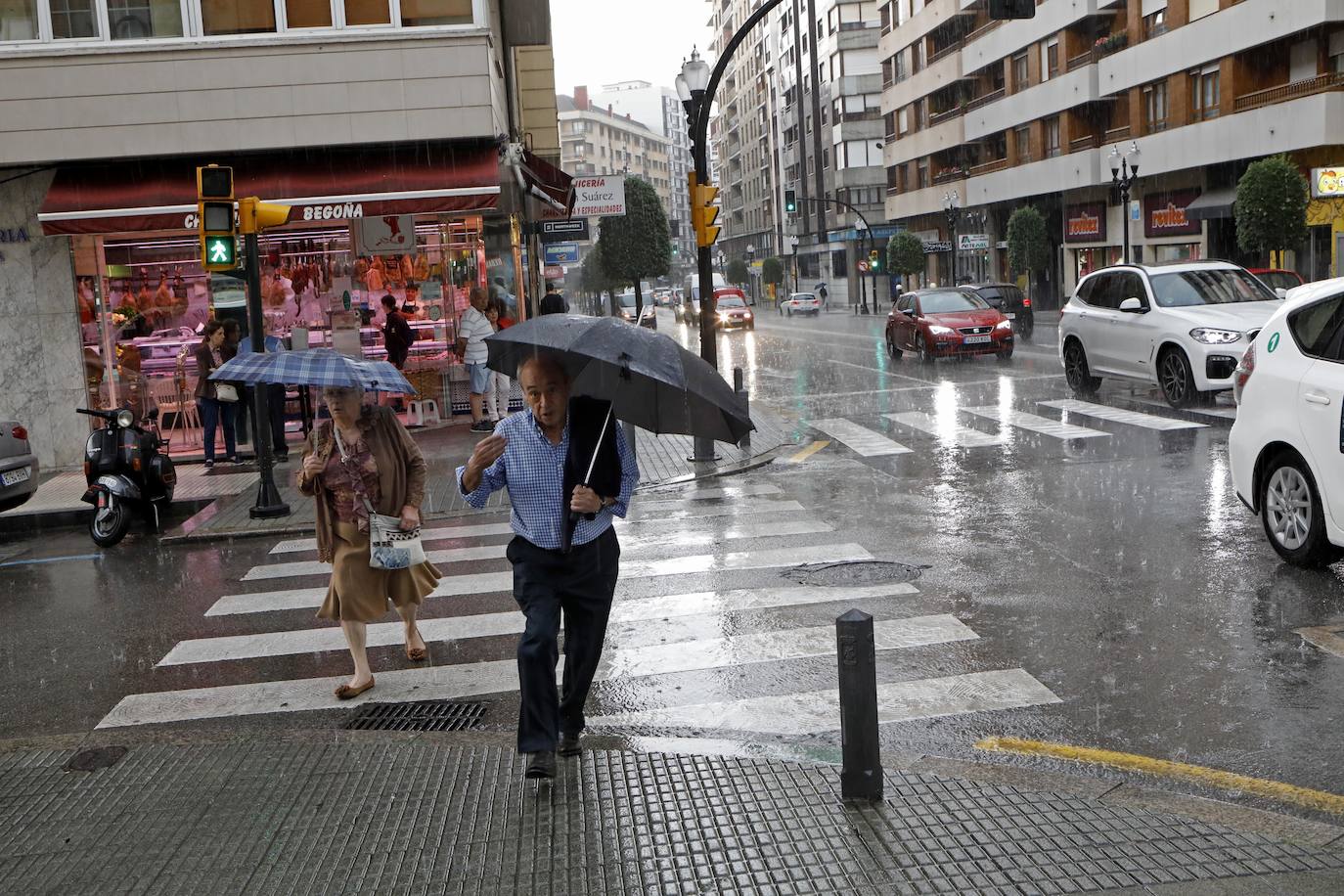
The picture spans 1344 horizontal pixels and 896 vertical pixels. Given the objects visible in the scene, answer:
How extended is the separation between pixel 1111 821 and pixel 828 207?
304 feet

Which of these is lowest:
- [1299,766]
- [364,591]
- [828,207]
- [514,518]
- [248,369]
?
[1299,766]

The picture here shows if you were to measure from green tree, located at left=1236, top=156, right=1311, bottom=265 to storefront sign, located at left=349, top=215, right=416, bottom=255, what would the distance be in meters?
23.7

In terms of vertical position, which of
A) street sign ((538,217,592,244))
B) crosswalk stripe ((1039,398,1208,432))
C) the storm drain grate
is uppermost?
street sign ((538,217,592,244))

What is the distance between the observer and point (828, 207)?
3725 inches

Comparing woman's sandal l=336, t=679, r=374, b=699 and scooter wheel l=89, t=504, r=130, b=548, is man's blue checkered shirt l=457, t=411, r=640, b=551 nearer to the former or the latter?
woman's sandal l=336, t=679, r=374, b=699

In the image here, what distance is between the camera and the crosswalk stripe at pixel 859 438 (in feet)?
47.8

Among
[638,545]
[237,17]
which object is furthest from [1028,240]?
[638,545]

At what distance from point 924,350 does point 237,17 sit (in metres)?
14.9

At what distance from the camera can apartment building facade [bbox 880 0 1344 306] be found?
34.8 m

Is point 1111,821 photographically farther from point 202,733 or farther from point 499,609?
point 499,609

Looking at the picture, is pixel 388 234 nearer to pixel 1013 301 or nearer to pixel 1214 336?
pixel 1214 336

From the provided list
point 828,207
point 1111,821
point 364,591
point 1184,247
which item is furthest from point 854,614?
point 828,207

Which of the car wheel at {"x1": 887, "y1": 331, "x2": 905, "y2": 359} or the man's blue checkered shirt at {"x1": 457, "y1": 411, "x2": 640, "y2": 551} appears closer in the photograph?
the man's blue checkered shirt at {"x1": 457, "y1": 411, "x2": 640, "y2": 551}

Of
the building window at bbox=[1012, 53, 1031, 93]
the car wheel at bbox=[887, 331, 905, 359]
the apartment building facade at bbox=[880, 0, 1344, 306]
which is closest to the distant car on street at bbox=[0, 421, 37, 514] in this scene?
the car wheel at bbox=[887, 331, 905, 359]
